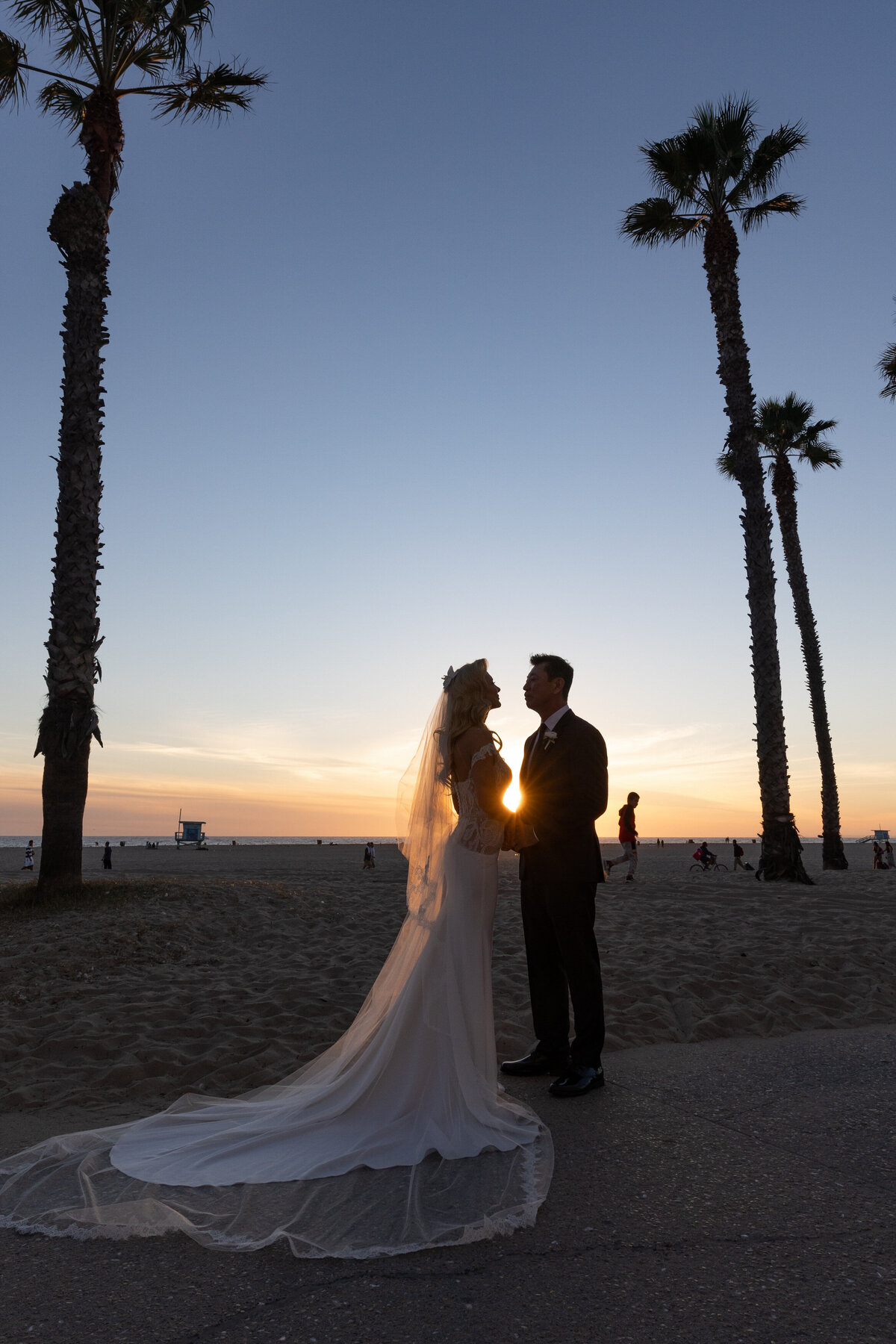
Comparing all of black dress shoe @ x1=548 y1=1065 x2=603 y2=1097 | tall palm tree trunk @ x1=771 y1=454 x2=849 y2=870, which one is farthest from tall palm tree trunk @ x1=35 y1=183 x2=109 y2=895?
tall palm tree trunk @ x1=771 y1=454 x2=849 y2=870

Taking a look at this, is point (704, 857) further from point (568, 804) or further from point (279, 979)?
point (568, 804)

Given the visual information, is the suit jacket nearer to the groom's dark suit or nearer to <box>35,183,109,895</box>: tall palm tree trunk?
the groom's dark suit

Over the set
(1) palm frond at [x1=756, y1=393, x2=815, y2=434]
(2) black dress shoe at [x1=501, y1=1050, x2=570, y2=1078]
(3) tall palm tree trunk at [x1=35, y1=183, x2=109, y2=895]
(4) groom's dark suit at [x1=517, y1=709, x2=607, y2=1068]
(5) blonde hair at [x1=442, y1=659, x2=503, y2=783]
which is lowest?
(2) black dress shoe at [x1=501, y1=1050, x2=570, y2=1078]

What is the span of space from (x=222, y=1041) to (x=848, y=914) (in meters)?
8.23

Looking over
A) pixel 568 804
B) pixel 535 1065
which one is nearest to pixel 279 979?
pixel 535 1065

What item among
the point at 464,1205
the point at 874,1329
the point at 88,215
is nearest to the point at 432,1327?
the point at 464,1205

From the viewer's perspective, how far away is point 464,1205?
2.93 meters

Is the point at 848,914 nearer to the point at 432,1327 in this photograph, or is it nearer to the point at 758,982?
the point at 758,982

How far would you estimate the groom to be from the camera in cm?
460

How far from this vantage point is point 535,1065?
4.86 meters

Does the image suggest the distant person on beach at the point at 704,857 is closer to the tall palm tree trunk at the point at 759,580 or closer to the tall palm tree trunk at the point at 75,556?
the tall palm tree trunk at the point at 759,580

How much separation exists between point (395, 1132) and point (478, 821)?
1.59m

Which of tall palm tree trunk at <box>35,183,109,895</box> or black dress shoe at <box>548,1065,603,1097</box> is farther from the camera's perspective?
tall palm tree trunk at <box>35,183,109,895</box>

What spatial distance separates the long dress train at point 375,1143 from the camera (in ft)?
9.29
